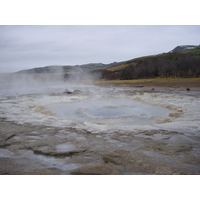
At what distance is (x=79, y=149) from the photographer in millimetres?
3156

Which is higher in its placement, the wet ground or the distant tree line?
the distant tree line

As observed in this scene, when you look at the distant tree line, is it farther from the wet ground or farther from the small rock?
the small rock

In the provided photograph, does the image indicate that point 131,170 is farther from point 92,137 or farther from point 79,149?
point 92,137

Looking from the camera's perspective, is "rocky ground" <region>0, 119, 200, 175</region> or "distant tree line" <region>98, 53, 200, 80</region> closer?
"rocky ground" <region>0, 119, 200, 175</region>

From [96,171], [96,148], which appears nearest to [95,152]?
[96,148]

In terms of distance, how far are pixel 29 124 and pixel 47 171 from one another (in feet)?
9.49

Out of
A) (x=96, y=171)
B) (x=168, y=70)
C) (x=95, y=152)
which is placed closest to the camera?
(x=96, y=171)

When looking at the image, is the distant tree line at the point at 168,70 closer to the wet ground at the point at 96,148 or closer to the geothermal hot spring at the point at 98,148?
the wet ground at the point at 96,148

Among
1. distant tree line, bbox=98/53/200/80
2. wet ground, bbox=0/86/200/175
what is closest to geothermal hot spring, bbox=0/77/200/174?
wet ground, bbox=0/86/200/175

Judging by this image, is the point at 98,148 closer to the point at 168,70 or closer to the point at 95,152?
the point at 95,152

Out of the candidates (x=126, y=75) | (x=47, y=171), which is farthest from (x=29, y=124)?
(x=126, y=75)

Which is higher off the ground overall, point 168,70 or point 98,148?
point 168,70

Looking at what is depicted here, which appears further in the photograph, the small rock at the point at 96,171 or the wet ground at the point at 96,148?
the wet ground at the point at 96,148

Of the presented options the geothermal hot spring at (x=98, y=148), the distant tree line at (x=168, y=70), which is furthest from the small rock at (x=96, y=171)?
the distant tree line at (x=168, y=70)
